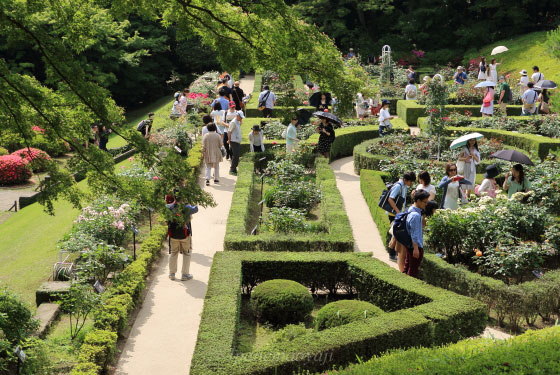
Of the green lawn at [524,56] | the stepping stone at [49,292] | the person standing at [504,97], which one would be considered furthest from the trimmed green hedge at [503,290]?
the green lawn at [524,56]

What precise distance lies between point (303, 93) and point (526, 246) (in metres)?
16.4

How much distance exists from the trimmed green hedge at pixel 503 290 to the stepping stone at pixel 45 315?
5415 millimetres

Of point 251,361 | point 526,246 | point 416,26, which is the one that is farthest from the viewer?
point 416,26

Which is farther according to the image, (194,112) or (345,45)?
(345,45)

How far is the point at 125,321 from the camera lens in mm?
8469

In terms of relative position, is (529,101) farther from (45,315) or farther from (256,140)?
(45,315)

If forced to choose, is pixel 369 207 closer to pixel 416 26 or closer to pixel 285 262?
pixel 285 262

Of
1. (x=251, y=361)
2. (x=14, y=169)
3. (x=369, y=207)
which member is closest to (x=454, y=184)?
(x=369, y=207)

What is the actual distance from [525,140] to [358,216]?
6.89 meters

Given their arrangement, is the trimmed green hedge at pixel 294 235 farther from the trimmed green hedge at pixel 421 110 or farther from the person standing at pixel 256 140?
the trimmed green hedge at pixel 421 110

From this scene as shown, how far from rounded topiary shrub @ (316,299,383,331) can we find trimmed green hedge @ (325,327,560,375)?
1.42 m

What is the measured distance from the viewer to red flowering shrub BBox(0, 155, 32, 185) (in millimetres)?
18859

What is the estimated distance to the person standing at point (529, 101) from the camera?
2044 cm

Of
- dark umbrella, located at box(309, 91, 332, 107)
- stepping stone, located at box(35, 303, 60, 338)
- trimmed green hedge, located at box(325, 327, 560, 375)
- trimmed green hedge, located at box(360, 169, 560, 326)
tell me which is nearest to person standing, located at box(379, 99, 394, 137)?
dark umbrella, located at box(309, 91, 332, 107)
